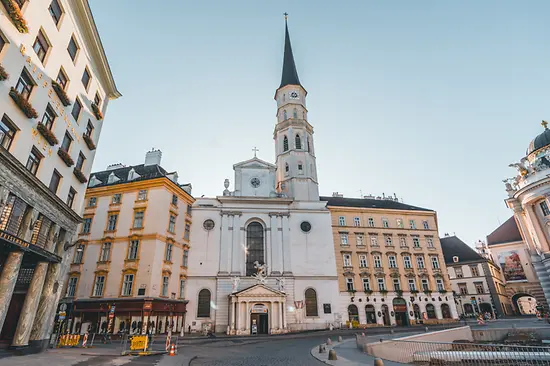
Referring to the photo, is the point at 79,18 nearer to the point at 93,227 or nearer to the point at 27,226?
the point at 27,226

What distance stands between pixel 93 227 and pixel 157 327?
13.1 m

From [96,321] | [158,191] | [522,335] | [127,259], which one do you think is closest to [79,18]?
[158,191]

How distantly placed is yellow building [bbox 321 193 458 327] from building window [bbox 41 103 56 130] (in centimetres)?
3469

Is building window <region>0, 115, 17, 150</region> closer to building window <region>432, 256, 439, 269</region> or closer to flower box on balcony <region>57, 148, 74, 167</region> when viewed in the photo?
flower box on balcony <region>57, 148, 74, 167</region>

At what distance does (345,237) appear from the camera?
1687 inches

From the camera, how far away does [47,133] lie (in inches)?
608

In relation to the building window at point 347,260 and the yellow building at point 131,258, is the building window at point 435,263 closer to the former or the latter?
the building window at point 347,260

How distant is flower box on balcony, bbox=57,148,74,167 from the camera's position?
17317 mm

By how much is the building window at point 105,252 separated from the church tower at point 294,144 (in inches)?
926

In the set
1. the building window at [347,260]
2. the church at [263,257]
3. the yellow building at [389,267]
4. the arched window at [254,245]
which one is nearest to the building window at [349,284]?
the yellow building at [389,267]

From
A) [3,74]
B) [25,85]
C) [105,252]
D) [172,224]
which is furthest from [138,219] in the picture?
[3,74]

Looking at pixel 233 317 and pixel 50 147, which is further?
pixel 233 317

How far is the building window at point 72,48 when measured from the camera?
59.4ft

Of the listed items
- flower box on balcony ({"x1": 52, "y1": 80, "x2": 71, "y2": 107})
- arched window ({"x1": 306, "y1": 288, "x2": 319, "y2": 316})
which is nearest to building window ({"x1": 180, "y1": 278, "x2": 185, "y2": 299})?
arched window ({"x1": 306, "y1": 288, "x2": 319, "y2": 316})
